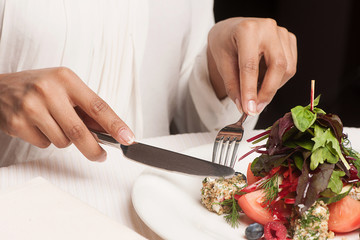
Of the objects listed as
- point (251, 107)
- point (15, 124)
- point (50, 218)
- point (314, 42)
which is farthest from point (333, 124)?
point (314, 42)

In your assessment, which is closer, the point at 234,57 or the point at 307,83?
the point at 234,57

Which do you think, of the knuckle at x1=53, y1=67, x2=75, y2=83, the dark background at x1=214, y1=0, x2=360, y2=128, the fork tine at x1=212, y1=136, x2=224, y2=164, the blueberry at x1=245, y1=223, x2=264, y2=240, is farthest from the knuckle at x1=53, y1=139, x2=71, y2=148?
the dark background at x1=214, y1=0, x2=360, y2=128

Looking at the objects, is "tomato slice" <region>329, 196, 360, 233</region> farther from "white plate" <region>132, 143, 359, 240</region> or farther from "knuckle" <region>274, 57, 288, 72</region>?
"knuckle" <region>274, 57, 288, 72</region>

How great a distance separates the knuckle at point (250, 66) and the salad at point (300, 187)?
18 cm

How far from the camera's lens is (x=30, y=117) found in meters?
0.90

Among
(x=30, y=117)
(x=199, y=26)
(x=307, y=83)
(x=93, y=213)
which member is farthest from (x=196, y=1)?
(x=307, y=83)

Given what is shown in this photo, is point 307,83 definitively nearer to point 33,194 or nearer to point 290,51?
point 290,51

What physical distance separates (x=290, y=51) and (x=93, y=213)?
622 mm

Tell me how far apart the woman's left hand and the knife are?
0.64 ft

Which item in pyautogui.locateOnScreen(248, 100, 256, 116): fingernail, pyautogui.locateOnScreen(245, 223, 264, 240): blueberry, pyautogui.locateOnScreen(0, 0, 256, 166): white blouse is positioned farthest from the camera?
pyautogui.locateOnScreen(0, 0, 256, 166): white blouse

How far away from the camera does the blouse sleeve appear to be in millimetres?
1432

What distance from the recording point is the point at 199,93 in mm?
1444

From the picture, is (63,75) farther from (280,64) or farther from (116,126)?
(280,64)

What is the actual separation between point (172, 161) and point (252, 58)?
297 mm
